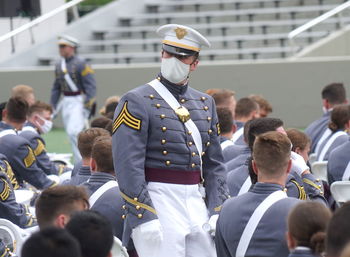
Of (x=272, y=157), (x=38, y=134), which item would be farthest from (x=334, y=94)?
(x=272, y=157)

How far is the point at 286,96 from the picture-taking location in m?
19.5

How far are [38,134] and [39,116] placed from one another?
869mm

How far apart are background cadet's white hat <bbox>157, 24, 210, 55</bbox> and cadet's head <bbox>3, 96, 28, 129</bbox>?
3709 millimetres

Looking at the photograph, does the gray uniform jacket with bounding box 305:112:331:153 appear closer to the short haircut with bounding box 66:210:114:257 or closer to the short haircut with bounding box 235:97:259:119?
the short haircut with bounding box 235:97:259:119

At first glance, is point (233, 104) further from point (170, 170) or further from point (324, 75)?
point (324, 75)

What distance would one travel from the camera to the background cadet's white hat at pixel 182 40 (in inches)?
250

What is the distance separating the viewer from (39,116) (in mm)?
11672

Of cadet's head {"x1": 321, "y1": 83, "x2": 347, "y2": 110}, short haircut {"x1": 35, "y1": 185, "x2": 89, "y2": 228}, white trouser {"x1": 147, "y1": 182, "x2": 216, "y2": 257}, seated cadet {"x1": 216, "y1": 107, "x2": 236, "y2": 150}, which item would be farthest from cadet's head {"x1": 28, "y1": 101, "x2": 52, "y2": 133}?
short haircut {"x1": 35, "y1": 185, "x2": 89, "y2": 228}

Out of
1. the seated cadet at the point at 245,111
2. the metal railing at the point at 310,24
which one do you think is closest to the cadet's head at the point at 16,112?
the seated cadet at the point at 245,111

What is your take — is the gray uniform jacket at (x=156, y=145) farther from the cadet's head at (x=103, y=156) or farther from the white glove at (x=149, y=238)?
the cadet's head at (x=103, y=156)

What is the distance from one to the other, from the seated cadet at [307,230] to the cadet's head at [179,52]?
200cm

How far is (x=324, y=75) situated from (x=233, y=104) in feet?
28.2

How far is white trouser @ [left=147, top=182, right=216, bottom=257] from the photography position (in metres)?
6.05

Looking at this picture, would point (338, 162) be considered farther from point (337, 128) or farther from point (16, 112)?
point (16, 112)
